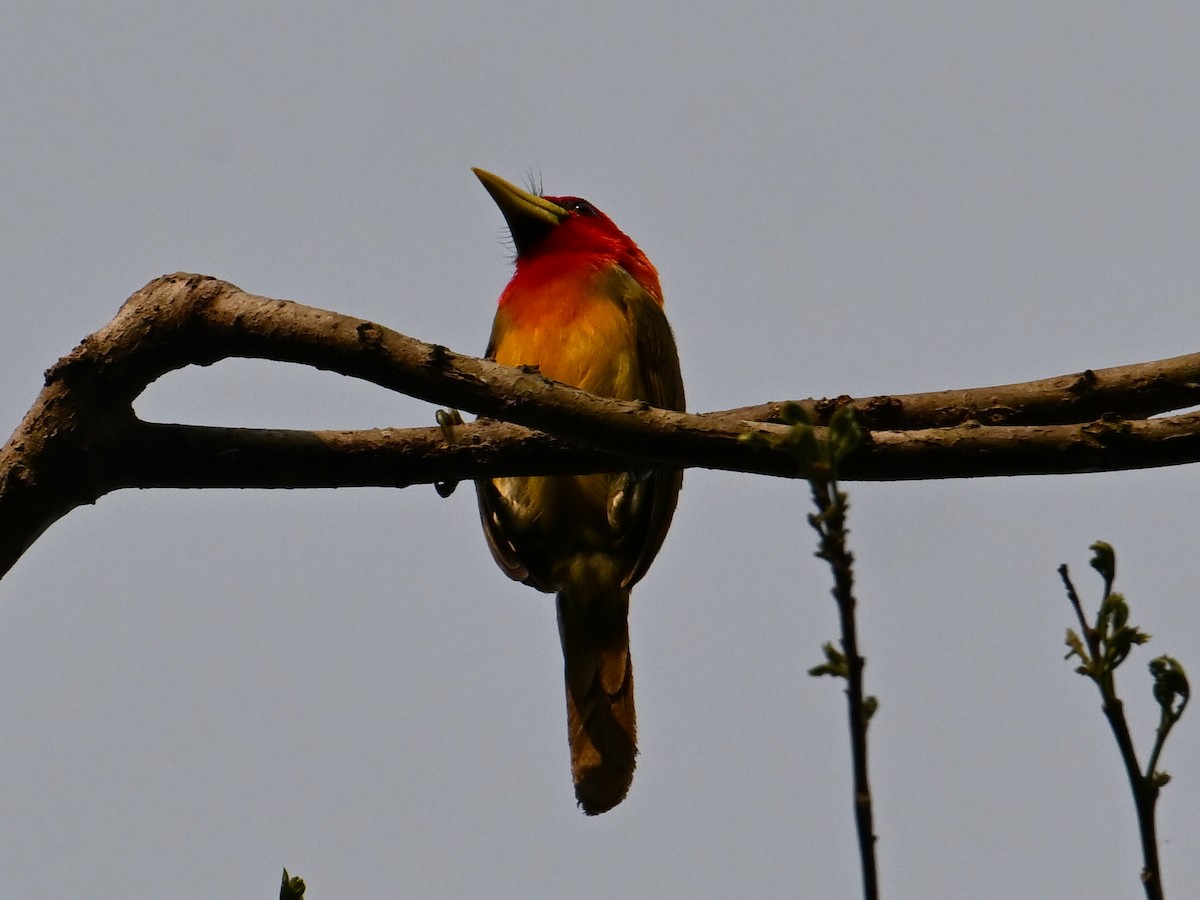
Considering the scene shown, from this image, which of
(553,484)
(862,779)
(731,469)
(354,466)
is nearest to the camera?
(862,779)

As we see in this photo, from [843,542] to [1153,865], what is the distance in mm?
437

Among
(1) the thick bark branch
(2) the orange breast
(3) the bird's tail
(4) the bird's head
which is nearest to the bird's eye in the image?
(4) the bird's head

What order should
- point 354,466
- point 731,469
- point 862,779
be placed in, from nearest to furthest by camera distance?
1. point 862,779
2. point 731,469
3. point 354,466

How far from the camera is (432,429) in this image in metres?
3.39

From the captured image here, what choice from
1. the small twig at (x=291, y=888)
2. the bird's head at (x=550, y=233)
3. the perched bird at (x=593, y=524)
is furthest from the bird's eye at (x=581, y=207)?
the small twig at (x=291, y=888)

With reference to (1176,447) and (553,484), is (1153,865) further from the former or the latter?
(553,484)

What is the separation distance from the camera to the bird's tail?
194 inches

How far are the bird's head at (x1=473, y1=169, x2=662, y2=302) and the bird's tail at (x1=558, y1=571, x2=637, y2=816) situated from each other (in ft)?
5.55

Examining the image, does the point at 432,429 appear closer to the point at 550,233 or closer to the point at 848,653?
the point at 848,653

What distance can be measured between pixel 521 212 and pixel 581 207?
39 cm

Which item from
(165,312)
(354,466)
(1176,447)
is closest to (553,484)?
(354,466)

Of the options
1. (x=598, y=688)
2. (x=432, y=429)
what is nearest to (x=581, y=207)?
(x=598, y=688)

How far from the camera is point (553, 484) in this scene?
515cm

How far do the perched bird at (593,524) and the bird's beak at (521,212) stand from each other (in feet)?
2.89
